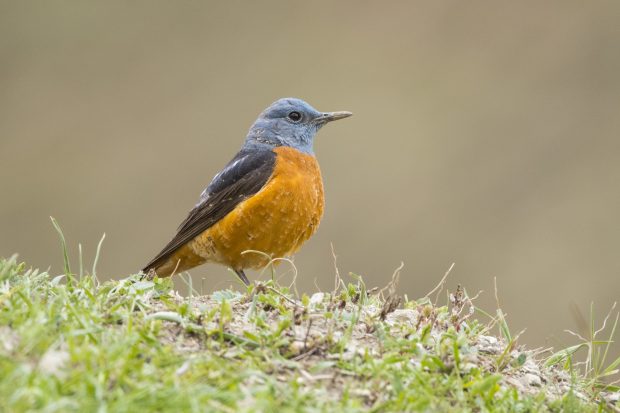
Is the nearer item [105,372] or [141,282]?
[105,372]

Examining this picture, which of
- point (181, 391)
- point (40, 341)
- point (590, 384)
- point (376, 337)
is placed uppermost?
point (40, 341)

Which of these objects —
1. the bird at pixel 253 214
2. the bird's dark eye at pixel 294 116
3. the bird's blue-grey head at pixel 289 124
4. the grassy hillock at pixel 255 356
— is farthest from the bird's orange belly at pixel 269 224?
the grassy hillock at pixel 255 356

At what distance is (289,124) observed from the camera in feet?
25.5

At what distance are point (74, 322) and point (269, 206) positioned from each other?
9.38ft

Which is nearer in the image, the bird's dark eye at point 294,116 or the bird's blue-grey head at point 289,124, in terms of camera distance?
the bird's blue-grey head at point 289,124

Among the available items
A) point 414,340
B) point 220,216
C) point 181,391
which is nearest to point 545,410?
point 414,340

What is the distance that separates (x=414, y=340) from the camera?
4426mm

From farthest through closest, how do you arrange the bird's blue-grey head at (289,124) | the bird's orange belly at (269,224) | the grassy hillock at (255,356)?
the bird's blue-grey head at (289,124), the bird's orange belly at (269,224), the grassy hillock at (255,356)

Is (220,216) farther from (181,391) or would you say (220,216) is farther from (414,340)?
(181,391)

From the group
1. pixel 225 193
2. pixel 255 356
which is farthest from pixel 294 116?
pixel 255 356

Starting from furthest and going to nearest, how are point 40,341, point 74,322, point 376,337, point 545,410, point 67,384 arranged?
1. point 376,337
2. point 545,410
3. point 74,322
4. point 40,341
5. point 67,384

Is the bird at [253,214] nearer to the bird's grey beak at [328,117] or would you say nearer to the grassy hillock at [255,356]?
the bird's grey beak at [328,117]

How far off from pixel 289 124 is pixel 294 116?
0.34ft

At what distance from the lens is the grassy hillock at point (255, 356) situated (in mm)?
3320
